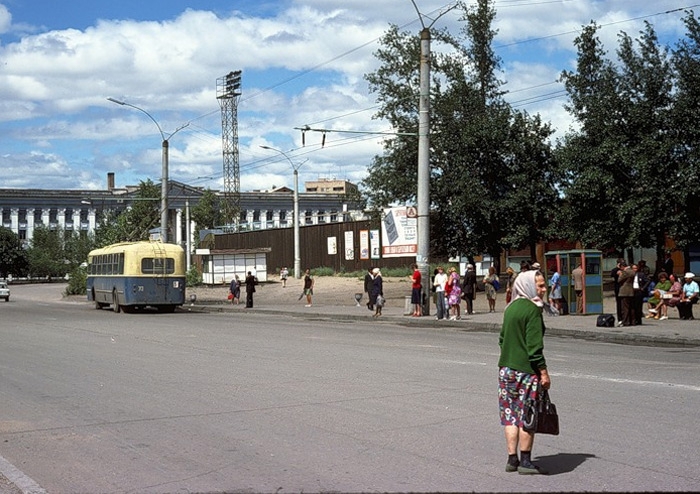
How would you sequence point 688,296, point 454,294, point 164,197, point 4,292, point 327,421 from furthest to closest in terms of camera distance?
point 4,292
point 164,197
point 454,294
point 688,296
point 327,421


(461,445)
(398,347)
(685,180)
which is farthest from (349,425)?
(685,180)

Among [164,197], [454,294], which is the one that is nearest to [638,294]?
[454,294]

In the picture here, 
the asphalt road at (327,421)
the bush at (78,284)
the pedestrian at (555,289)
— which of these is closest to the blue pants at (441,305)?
the pedestrian at (555,289)

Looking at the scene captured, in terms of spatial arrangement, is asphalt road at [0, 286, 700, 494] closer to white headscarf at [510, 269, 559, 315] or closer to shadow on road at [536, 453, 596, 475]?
shadow on road at [536, 453, 596, 475]

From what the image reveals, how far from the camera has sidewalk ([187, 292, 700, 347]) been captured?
22.4 metres

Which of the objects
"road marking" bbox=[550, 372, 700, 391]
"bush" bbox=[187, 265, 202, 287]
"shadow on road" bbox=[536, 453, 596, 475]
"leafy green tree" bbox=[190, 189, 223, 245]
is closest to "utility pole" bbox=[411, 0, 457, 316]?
"road marking" bbox=[550, 372, 700, 391]

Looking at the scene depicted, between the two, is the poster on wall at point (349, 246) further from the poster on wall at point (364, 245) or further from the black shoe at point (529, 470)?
the black shoe at point (529, 470)

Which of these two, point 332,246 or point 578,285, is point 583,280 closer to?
point 578,285

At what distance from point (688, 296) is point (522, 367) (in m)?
21.5

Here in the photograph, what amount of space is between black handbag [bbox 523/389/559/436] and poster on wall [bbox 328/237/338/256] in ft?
220

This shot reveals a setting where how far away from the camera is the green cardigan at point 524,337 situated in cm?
737

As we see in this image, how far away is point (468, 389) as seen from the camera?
488 inches

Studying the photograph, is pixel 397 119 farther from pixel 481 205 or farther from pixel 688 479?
pixel 688 479

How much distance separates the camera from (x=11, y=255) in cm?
11181
